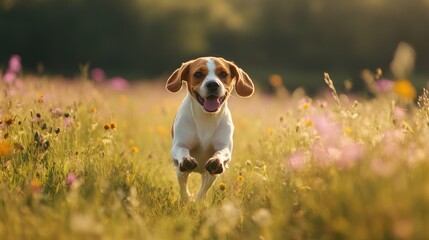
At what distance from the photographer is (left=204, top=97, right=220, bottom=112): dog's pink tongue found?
5.71 meters

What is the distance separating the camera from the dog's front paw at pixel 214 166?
16.7 ft

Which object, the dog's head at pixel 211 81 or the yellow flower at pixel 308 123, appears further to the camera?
the yellow flower at pixel 308 123

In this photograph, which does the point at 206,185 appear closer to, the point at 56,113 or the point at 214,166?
the point at 214,166

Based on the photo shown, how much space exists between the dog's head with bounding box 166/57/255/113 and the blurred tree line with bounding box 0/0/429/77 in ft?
72.7

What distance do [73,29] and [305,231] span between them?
2722cm

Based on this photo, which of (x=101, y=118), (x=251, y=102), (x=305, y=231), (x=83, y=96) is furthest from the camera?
(x=251, y=102)

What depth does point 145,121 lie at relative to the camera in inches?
430

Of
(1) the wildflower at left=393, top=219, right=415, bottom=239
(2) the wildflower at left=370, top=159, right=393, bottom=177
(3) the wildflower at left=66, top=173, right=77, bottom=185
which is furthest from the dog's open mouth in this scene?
(1) the wildflower at left=393, top=219, right=415, bottom=239

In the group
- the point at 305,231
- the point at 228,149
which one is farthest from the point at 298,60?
the point at 305,231

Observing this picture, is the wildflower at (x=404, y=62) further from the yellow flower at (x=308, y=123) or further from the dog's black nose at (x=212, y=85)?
the yellow flower at (x=308, y=123)

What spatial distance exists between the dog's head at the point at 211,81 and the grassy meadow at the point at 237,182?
0.68 m

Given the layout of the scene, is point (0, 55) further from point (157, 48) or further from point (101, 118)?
point (101, 118)

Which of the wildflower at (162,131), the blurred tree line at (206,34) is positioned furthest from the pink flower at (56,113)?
the blurred tree line at (206,34)

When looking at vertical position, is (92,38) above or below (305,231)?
below
